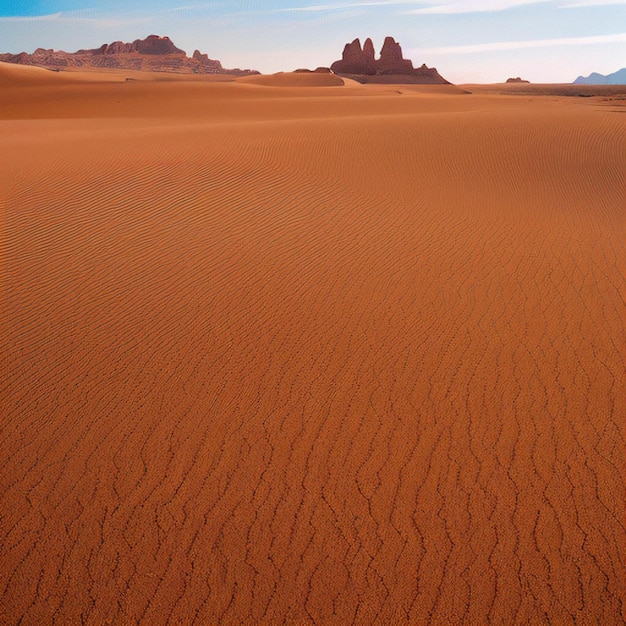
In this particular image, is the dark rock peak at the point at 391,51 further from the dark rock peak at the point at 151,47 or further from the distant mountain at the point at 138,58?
the dark rock peak at the point at 151,47

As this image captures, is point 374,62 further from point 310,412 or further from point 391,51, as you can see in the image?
point 310,412

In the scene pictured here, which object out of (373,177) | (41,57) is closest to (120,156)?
(373,177)

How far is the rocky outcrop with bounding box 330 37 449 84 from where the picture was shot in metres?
86.8

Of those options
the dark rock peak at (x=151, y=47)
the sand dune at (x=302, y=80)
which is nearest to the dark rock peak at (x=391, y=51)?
the sand dune at (x=302, y=80)

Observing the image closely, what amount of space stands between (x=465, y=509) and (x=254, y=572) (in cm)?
146

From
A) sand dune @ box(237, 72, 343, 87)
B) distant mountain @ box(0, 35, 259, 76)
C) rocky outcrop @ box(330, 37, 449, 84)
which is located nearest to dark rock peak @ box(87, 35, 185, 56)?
distant mountain @ box(0, 35, 259, 76)

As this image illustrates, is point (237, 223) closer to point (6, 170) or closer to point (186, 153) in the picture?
point (186, 153)

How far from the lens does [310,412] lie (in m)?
4.62

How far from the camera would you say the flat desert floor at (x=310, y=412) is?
3225mm

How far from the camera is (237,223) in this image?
31.7 ft

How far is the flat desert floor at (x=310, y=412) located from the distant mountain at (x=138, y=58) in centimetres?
12102

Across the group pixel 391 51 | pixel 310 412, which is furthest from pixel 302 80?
pixel 310 412

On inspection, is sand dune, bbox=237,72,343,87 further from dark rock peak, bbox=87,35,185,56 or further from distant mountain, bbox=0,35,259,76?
dark rock peak, bbox=87,35,185,56

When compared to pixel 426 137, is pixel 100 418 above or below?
below
